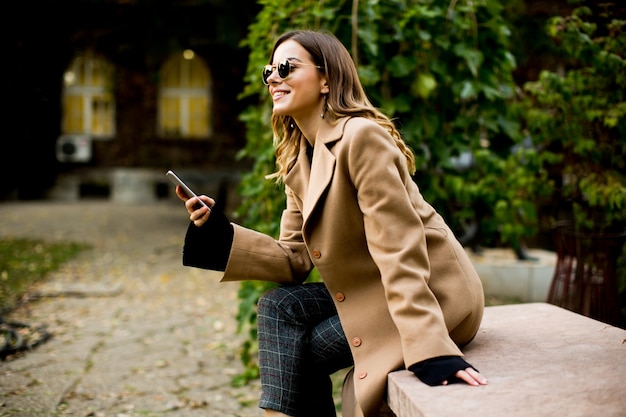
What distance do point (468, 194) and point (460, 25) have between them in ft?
3.06

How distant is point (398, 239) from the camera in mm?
1857

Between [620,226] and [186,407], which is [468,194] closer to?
[620,226]

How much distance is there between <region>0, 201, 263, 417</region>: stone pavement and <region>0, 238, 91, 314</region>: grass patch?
0.51 feet

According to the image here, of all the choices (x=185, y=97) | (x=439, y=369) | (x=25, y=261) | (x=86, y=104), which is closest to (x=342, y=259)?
(x=439, y=369)

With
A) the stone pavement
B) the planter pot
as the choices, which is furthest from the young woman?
the planter pot

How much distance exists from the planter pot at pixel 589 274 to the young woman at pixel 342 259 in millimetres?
1688

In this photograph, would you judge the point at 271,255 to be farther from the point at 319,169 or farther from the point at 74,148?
the point at 74,148

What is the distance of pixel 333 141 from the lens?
6.72 ft

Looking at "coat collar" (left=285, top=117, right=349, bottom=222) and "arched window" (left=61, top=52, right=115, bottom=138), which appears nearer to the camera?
"coat collar" (left=285, top=117, right=349, bottom=222)

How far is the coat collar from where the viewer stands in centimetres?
201

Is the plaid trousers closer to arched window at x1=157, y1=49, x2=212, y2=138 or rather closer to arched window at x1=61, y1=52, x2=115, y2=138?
arched window at x1=157, y1=49, x2=212, y2=138

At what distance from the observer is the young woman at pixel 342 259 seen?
1.83 metres

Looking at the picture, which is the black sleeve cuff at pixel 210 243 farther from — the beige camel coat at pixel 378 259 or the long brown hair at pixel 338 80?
the long brown hair at pixel 338 80

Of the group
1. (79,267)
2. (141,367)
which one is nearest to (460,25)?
(141,367)
